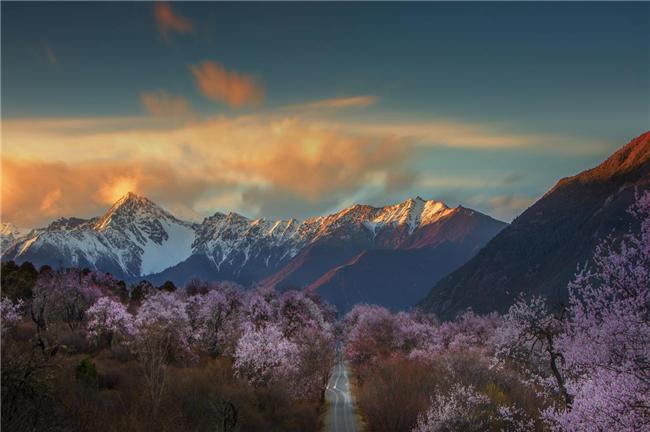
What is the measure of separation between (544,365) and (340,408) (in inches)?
1319

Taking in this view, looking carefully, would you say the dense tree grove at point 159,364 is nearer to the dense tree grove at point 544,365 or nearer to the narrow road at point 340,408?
the narrow road at point 340,408

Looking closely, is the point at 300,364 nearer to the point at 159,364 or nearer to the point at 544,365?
the point at 159,364

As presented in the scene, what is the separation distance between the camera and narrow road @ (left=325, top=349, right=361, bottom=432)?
75575 millimetres

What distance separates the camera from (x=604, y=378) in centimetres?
2223

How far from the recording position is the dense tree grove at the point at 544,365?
21.0 m

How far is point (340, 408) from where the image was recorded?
89.7m

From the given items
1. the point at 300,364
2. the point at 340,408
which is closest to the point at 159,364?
the point at 300,364

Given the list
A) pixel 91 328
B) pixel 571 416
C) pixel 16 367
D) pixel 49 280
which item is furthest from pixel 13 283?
pixel 571 416

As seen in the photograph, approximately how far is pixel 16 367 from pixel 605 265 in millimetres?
25271

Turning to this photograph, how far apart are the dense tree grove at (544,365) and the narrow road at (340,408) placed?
12.8 feet

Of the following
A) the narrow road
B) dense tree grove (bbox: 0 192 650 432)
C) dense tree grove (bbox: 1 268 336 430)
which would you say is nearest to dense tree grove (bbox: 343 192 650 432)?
dense tree grove (bbox: 0 192 650 432)

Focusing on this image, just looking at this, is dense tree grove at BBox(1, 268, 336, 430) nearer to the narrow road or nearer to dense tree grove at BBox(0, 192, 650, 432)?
dense tree grove at BBox(0, 192, 650, 432)

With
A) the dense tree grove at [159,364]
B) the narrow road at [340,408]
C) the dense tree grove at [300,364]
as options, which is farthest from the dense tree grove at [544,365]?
the dense tree grove at [159,364]

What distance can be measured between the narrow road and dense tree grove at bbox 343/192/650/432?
3.91 metres
